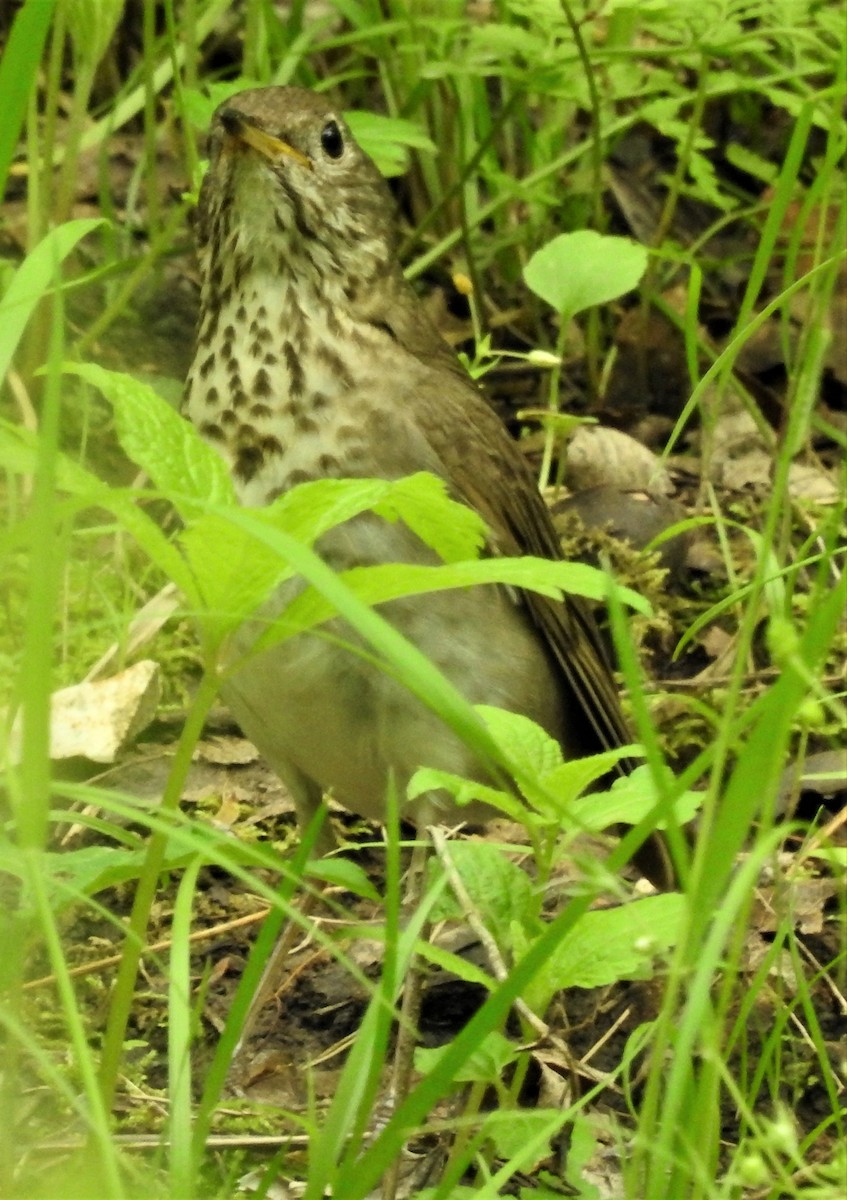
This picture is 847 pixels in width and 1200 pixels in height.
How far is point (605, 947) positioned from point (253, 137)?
1609mm

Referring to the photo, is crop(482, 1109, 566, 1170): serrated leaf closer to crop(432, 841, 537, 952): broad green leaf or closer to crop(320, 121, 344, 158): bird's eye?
crop(432, 841, 537, 952): broad green leaf

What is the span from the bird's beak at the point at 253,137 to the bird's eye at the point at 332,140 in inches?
4.0

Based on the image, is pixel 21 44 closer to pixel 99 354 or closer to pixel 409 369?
pixel 409 369

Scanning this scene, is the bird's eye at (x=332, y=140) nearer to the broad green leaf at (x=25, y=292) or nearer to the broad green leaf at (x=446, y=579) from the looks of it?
the broad green leaf at (x=25, y=292)

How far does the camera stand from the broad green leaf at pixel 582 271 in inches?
142

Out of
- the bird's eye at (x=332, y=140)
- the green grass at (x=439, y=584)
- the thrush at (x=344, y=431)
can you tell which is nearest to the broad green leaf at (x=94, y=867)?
the green grass at (x=439, y=584)

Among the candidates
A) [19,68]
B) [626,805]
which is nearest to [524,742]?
[626,805]

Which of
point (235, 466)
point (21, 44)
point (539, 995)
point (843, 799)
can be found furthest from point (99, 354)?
point (539, 995)

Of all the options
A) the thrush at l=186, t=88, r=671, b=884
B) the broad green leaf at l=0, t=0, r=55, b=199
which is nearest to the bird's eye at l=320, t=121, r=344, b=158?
the thrush at l=186, t=88, r=671, b=884

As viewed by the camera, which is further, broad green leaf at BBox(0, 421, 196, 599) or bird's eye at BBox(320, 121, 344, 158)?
bird's eye at BBox(320, 121, 344, 158)

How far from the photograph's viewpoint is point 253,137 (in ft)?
9.82

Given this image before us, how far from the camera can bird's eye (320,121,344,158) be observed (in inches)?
124

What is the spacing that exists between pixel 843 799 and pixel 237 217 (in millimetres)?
1558

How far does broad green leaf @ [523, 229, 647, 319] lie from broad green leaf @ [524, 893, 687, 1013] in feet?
6.15
